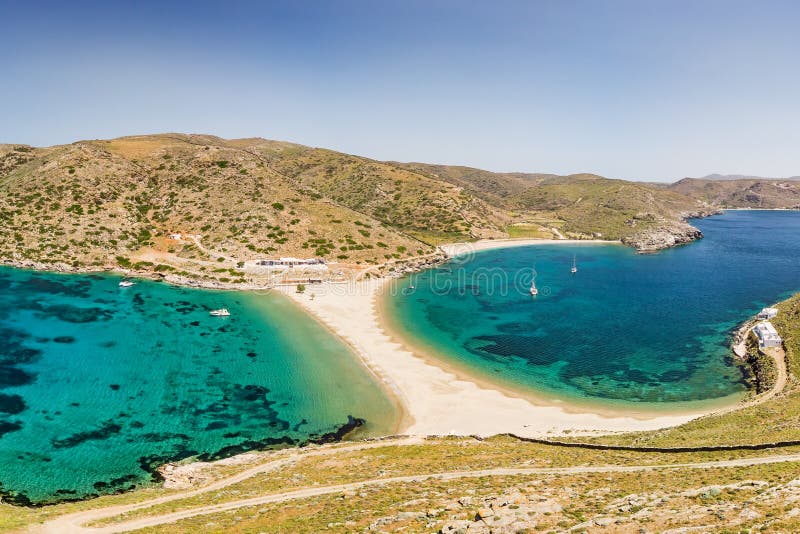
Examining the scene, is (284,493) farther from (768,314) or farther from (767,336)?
(768,314)

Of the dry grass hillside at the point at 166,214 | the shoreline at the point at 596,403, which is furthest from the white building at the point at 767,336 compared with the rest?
the dry grass hillside at the point at 166,214

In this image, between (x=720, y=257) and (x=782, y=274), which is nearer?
(x=782, y=274)

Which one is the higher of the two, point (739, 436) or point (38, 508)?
point (739, 436)

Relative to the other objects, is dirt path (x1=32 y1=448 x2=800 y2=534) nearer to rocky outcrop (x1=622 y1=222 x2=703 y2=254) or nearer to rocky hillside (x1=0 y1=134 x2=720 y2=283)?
rocky hillside (x1=0 y1=134 x2=720 y2=283)

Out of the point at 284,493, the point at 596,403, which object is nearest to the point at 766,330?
the point at 596,403

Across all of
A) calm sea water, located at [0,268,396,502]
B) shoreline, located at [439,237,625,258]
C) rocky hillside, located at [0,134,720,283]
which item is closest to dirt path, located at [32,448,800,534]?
calm sea water, located at [0,268,396,502]

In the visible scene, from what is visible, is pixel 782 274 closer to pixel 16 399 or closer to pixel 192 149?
pixel 16 399

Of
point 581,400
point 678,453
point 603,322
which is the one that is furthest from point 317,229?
point 678,453
